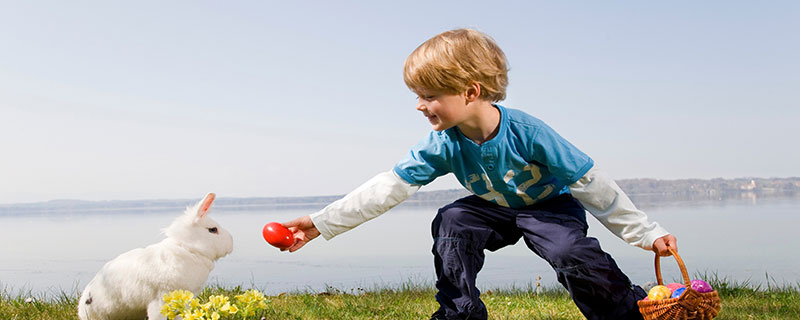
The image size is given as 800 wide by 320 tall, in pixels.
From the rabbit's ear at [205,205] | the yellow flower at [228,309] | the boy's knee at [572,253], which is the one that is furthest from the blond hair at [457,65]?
the yellow flower at [228,309]

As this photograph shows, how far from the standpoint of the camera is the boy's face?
300cm

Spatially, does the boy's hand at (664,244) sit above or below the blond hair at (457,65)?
below

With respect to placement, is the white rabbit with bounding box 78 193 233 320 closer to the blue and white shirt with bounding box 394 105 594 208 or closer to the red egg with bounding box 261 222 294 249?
the red egg with bounding box 261 222 294 249

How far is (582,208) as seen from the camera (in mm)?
3287

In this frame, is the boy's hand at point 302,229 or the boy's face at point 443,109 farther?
the boy's hand at point 302,229

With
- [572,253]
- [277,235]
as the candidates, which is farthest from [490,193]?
[277,235]

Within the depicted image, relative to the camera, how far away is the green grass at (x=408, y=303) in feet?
12.0

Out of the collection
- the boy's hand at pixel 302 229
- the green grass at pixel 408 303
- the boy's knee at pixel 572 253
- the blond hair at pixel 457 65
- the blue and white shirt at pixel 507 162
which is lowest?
the green grass at pixel 408 303

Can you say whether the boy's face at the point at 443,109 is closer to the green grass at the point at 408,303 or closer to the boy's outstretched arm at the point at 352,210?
the boy's outstretched arm at the point at 352,210

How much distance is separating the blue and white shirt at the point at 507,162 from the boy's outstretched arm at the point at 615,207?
60mm

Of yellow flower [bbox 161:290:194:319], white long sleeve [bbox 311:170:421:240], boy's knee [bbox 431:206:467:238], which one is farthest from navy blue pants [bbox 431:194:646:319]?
yellow flower [bbox 161:290:194:319]

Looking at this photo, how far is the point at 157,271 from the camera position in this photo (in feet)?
9.68

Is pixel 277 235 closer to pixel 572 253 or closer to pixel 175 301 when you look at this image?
pixel 175 301

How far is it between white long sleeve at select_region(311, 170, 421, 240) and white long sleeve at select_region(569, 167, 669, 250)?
33.6 inches
